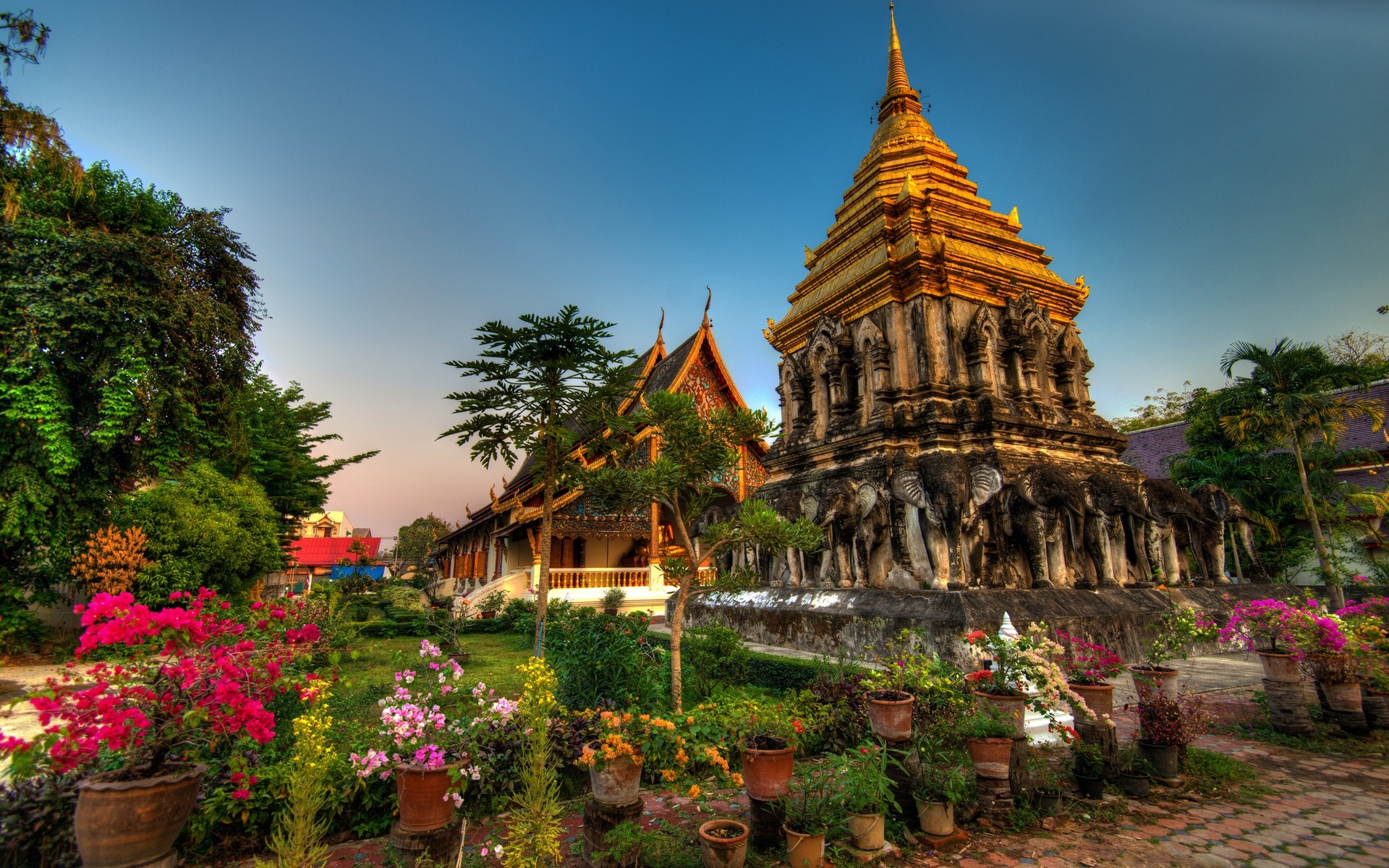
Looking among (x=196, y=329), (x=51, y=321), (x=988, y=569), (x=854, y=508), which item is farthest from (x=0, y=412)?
(x=988, y=569)

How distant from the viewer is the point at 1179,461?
15969mm

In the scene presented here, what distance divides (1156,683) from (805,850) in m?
2.95

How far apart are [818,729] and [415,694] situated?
2757 millimetres

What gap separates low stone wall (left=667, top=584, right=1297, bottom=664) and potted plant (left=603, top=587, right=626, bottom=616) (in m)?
6.13

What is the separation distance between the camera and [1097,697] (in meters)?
3.94

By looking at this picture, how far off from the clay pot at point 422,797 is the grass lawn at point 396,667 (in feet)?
5.93

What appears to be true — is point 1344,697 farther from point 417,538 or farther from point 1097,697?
point 417,538

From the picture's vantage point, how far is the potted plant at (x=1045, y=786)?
3459 mm

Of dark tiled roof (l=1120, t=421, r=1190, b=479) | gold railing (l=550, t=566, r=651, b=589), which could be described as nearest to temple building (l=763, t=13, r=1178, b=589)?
gold railing (l=550, t=566, r=651, b=589)

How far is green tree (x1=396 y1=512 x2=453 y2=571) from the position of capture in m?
53.8

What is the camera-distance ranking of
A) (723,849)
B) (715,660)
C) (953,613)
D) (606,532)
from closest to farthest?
1. (723,849)
2. (715,660)
3. (953,613)
4. (606,532)

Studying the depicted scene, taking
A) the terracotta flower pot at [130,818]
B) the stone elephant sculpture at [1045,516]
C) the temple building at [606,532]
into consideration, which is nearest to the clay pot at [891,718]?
the terracotta flower pot at [130,818]

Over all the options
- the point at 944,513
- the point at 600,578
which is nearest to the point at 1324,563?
the point at 944,513

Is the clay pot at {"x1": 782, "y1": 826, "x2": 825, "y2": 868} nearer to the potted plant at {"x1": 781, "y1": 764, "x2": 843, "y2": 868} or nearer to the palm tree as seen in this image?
the potted plant at {"x1": 781, "y1": 764, "x2": 843, "y2": 868}
